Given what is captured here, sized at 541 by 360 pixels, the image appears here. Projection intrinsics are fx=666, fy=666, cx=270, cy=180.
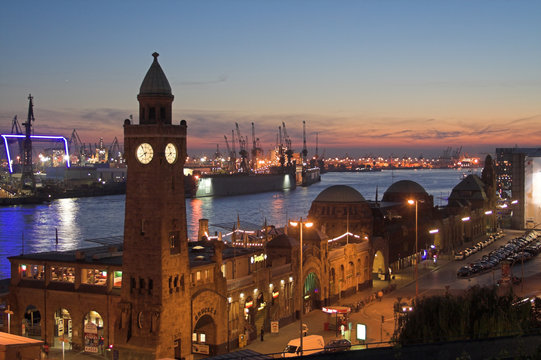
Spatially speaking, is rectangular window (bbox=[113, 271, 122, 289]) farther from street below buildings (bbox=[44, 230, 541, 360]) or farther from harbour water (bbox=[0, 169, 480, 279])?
harbour water (bbox=[0, 169, 480, 279])

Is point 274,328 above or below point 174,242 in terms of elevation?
below

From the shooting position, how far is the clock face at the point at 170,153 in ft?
116

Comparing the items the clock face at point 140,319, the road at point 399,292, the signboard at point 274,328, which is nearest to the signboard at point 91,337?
the clock face at point 140,319

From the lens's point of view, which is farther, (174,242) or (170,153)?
(174,242)

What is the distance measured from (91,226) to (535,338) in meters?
117

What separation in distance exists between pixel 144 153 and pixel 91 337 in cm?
1154

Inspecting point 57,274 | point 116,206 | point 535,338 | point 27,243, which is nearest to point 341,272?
point 57,274

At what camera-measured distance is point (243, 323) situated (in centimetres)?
4184

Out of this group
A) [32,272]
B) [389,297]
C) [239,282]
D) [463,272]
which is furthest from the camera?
[463,272]

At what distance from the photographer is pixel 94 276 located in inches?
1570

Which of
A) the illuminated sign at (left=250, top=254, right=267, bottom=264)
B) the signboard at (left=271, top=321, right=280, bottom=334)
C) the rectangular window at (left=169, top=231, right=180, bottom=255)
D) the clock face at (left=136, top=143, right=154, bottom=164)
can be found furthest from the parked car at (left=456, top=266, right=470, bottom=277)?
the clock face at (left=136, top=143, right=154, bottom=164)

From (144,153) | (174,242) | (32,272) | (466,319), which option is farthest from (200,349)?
(466,319)

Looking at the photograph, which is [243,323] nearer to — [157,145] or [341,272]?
[157,145]

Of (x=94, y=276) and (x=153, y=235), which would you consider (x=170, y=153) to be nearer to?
(x=153, y=235)
